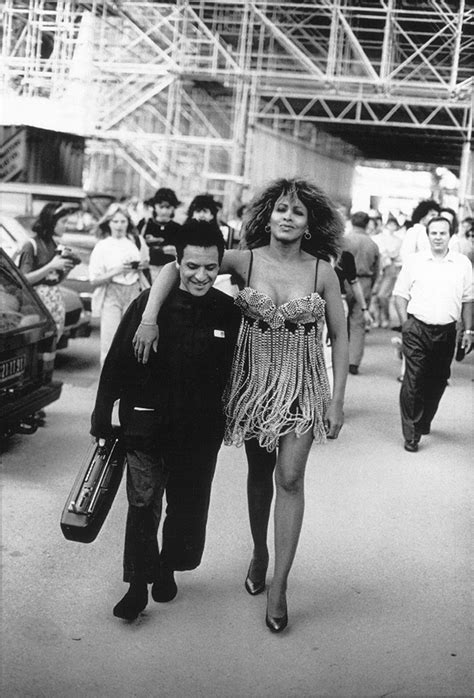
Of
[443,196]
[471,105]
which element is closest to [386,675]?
[471,105]

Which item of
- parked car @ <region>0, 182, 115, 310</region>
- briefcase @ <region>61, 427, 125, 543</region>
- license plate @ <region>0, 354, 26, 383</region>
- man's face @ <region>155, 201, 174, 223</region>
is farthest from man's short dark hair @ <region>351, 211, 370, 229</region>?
briefcase @ <region>61, 427, 125, 543</region>

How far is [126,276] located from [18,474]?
254 cm

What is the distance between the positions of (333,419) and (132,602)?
3.85 ft

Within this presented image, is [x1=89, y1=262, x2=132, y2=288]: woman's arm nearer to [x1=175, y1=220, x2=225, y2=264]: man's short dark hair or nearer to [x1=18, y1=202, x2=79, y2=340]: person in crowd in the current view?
[x1=18, y1=202, x2=79, y2=340]: person in crowd

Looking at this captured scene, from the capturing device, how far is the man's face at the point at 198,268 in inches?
184

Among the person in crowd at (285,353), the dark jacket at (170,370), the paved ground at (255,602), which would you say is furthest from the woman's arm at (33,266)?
the dark jacket at (170,370)

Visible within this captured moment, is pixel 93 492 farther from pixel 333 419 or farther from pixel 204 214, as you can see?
pixel 204 214

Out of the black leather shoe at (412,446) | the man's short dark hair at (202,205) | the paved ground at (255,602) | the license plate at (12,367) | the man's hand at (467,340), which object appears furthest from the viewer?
the man's short dark hair at (202,205)

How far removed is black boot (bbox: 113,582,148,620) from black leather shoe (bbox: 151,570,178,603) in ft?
0.58

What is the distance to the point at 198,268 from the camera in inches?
185

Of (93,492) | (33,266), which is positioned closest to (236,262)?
(93,492)

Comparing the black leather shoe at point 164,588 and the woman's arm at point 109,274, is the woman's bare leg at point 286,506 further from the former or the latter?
the woman's arm at point 109,274

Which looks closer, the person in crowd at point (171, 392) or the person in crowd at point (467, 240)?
the person in crowd at point (171, 392)

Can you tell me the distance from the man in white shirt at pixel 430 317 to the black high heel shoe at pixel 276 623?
4107 mm
